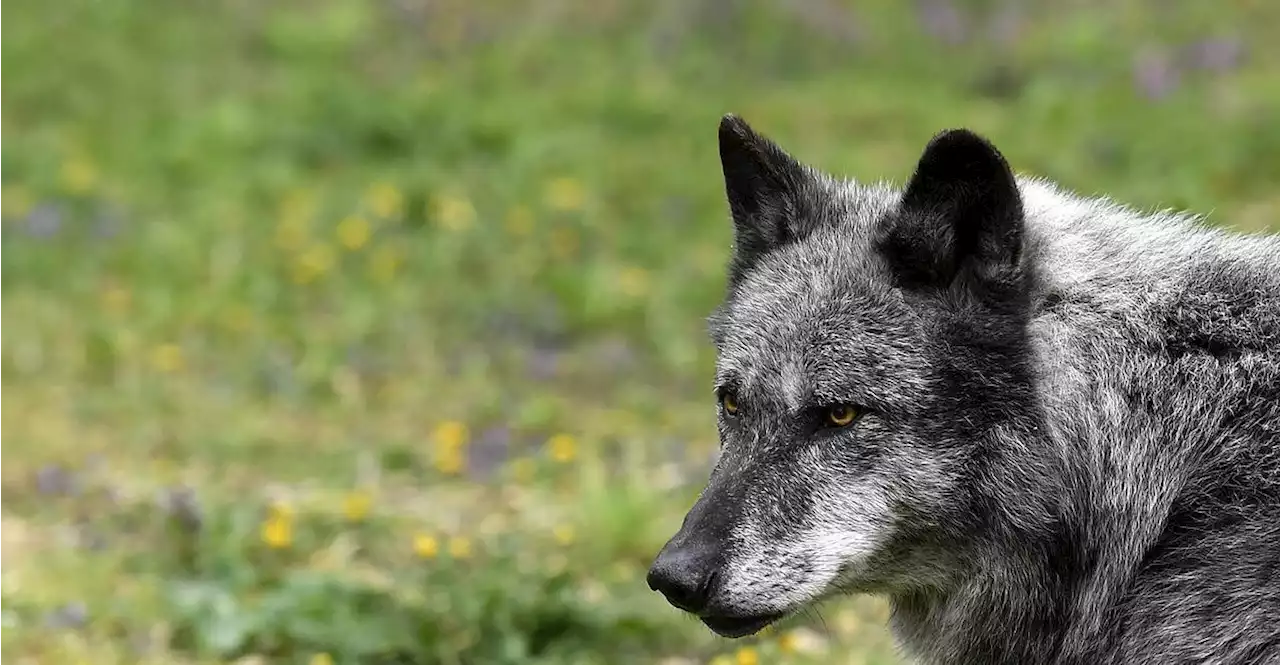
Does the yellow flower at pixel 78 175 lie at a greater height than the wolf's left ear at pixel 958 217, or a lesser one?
greater

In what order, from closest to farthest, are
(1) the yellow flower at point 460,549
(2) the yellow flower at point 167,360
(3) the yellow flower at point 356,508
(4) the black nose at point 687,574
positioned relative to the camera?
(4) the black nose at point 687,574 → (1) the yellow flower at point 460,549 → (3) the yellow flower at point 356,508 → (2) the yellow flower at point 167,360

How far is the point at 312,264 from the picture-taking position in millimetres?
9508

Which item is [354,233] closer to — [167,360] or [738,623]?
[167,360]

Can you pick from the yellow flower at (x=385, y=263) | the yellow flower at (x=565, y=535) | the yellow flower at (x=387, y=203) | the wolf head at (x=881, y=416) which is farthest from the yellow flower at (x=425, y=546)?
the yellow flower at (x=387, y=203)

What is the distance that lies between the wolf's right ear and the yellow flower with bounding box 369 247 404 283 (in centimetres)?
547

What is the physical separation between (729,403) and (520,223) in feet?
20.2

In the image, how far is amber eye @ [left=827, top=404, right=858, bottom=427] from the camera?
12.2ft

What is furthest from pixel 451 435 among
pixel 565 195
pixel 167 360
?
pixel 565 195

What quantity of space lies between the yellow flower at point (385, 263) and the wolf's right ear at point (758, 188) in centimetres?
547

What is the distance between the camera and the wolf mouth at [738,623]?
3.63 metres

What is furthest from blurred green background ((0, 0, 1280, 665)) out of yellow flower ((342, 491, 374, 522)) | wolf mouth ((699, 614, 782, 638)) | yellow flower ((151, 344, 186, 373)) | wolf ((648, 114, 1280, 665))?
wolf ((648, 114, 1280, 665))

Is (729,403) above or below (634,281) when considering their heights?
below

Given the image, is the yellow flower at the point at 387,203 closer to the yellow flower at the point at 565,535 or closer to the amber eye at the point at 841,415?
the yellow flower at the point at 565,535

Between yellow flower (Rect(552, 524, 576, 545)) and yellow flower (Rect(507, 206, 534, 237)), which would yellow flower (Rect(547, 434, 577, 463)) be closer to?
yellow flower (Rect(552, 524, 576, 545))
